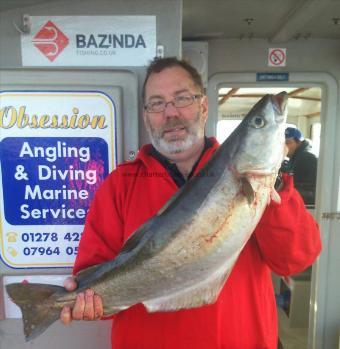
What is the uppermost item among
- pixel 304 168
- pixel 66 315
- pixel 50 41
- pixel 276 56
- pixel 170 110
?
pixel 276 56

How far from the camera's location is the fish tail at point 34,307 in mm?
1542

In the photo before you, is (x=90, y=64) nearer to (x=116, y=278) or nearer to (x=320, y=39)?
(x=116, y=278)

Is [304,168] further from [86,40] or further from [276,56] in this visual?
[86,40]

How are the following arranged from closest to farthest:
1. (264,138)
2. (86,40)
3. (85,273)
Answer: (264,138), (85,273), (86,40)

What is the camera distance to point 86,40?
2109 millimetres

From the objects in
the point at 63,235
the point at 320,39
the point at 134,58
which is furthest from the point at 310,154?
the point at 63,235

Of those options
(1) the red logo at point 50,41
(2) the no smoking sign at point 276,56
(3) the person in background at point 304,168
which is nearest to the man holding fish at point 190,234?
(1) the red logo at point 50,41

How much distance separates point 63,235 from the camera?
2.19 metres

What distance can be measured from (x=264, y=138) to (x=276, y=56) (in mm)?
2356

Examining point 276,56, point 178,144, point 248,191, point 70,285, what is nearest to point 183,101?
point 178,144

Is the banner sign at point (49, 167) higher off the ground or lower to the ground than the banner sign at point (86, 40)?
lower

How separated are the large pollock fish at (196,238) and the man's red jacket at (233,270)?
160 mm

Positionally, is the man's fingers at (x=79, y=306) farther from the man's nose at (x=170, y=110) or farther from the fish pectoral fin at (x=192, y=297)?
the man's nose at (x=170, y=110)

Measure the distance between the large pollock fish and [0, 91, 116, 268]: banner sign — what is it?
2.16 feet
